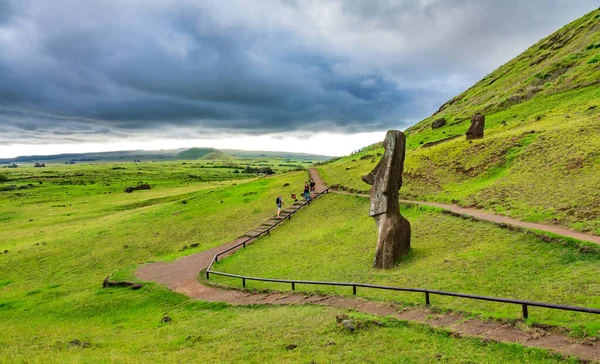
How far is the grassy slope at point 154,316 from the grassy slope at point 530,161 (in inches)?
563

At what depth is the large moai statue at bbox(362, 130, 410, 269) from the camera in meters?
23.4

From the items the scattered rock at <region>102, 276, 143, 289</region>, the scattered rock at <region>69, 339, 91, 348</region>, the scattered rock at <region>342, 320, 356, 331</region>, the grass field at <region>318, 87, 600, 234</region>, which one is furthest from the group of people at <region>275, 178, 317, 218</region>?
the scattered rock at <region>342, 320, 356, 331</region>

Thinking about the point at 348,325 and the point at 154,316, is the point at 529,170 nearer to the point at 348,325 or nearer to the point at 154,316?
the point at 348,325

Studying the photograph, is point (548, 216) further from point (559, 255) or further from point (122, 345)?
point (122, 345)

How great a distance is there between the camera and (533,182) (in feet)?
99.6

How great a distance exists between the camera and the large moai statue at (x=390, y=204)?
23.4 m

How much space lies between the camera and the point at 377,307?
16.6 meters

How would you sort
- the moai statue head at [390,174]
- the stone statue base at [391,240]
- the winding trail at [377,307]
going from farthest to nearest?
the moai statue head at [390,174]
the stone statue base at [391,240]
the winding trail at [377,307]

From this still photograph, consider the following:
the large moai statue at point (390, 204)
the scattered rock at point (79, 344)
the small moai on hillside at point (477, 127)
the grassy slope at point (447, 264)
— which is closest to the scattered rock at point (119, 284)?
the grassy slope at point (447, 264)

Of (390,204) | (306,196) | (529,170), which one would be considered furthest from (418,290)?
(306,196)

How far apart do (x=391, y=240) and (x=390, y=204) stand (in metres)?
2.30

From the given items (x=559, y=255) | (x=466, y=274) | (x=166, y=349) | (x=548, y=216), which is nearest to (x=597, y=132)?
(x=548, y=216)

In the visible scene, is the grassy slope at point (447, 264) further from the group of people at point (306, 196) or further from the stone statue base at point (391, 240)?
the group of people at point (306, 196)

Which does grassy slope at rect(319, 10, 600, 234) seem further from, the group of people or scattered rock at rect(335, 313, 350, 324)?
scattered rock at rect(335, 313, 350, 324)
